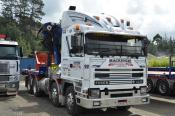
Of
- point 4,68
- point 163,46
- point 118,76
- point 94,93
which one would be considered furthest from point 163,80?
point 163,46

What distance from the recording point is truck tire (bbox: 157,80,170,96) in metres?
17.5

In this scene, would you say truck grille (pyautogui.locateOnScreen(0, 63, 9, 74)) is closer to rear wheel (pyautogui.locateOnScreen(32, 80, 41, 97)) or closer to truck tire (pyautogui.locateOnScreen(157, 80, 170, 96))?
rear wheel (pyautogui.locateOnScreen(32, 80, 41, 97))

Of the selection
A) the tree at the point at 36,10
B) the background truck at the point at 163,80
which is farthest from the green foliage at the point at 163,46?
the background truck at the point at 163,80

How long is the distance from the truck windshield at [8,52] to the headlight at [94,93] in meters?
6.73

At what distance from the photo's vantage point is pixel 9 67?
52.4ft

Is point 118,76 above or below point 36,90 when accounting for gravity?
above

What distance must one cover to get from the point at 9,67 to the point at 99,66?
6685 mm

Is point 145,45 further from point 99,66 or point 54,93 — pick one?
point 54,93

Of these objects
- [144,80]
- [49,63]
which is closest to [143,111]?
[144,80]

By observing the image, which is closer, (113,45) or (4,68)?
(113,45)

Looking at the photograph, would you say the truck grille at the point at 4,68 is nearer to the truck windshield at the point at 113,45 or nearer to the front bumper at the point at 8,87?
the front bumper at the point at 8,87

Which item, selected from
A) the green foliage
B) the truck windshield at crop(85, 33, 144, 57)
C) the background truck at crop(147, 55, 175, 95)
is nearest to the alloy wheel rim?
the truck windshield at crop(85, 33, 144, 57)

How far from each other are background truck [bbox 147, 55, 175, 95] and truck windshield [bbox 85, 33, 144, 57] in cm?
635

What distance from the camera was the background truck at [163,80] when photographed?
1736 cm
